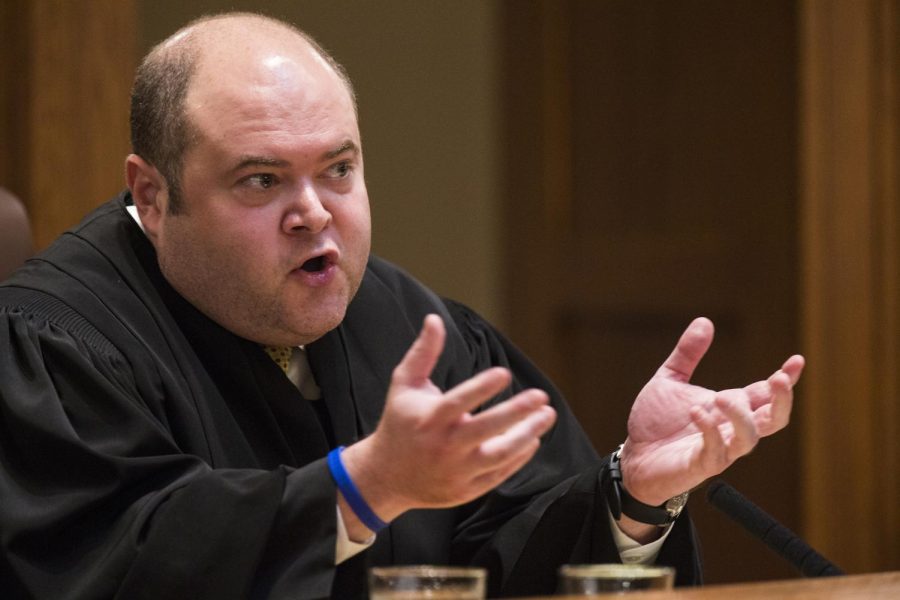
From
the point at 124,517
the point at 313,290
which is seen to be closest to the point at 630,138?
the point at 313,290

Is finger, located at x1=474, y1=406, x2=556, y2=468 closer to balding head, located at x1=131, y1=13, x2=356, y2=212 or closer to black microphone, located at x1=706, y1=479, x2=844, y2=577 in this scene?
black microphone, located at x1=706, y1=479, x2=844, y2=577

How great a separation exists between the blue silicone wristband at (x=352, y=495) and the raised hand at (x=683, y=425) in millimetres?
428

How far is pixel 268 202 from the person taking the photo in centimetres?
214

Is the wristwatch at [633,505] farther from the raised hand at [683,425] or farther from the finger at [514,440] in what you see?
the finger at [514,440]

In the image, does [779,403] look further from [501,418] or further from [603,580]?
[603,580]

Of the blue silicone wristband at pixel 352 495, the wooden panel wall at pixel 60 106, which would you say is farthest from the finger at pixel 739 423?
the wooden panel wall at pixel 60 106

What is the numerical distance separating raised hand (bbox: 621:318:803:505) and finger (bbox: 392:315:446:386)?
1.35ft

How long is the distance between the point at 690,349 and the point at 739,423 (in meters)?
0.32

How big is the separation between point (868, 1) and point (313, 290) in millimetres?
2484

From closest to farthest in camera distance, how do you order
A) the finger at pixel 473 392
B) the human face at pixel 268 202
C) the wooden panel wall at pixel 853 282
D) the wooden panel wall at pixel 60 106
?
the finger at pixel 473 392, the human face at pixel 268 202, the wooden panel wall at pixel 60 106, the wooden panel wall at pixel 853 282

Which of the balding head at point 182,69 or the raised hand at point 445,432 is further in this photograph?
the balding head at point 182,69

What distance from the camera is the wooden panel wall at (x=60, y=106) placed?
3.32 metres

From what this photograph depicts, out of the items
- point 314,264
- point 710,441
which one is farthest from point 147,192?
point 710,441

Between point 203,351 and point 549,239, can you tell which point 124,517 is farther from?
point 549,239
